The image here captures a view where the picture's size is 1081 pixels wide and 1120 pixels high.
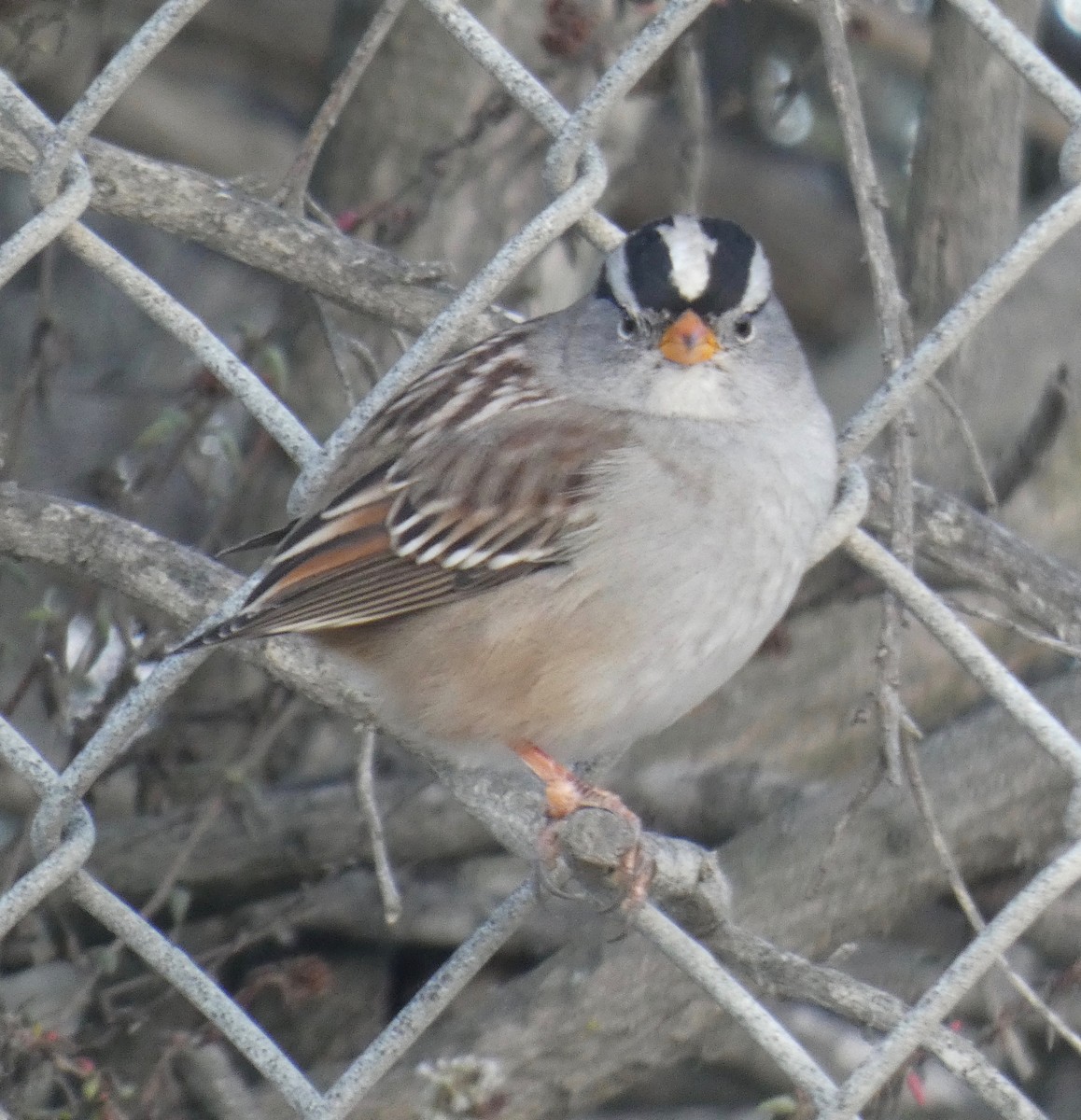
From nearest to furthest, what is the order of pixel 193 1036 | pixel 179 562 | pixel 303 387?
pixel 179 562 → pixel 193 1036 → pixel 303 387

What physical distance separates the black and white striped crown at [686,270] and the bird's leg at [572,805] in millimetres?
462

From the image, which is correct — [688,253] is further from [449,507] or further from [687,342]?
→ [449,507]

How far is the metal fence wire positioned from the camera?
1550 millimetres

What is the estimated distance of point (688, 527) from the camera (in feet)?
6.36

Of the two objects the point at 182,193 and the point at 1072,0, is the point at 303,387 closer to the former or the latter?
the point at 182,193

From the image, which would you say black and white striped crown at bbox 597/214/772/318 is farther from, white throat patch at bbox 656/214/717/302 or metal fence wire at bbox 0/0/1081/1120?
metal fence wire at bbox 0/0/1081/1120

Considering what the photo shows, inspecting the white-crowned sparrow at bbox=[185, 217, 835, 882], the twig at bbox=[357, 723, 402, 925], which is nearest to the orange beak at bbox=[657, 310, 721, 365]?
the white-crowned sparrow at bbox=[185, 217, 835, 882]

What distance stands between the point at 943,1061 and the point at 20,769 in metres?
0.77

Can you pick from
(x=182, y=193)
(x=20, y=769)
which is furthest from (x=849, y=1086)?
(x=182, y=193)

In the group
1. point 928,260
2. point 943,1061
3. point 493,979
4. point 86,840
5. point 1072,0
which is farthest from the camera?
point 1072,0

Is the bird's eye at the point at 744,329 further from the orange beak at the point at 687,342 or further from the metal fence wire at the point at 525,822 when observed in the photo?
the metal fence wire at the point at 525,822

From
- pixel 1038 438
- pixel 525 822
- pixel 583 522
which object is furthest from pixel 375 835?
pixel 1038 438

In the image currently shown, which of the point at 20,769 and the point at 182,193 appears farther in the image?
the point at 182,193

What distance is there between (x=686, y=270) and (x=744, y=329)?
166 millimetres
